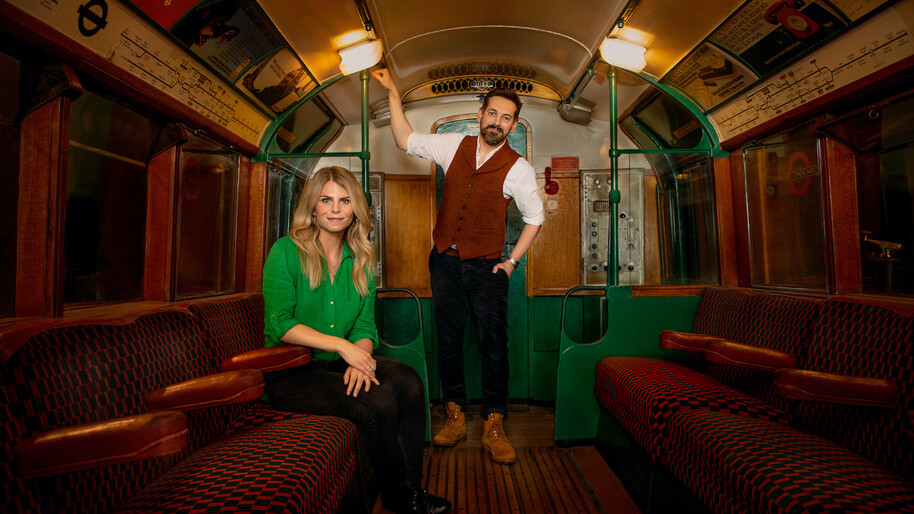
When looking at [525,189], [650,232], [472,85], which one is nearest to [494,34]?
[472,85]

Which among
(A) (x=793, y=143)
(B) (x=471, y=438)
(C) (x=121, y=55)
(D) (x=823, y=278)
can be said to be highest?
(C) (x=121, y=55)

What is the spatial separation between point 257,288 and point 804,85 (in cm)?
340

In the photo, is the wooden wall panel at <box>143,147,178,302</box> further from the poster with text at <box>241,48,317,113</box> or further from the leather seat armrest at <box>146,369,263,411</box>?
the leather seat armrest at <box>146,369,263,411</box>

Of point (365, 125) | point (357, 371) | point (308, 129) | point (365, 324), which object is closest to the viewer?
point (357, 371)

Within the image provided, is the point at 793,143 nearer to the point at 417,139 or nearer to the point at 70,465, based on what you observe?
the point at 417,139

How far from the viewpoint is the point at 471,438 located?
2781 millimetres

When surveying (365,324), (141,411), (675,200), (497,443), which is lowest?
(497,443)

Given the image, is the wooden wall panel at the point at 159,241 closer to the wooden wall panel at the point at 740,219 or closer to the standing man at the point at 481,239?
the standing man at the point at 481,239

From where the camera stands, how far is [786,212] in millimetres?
2656

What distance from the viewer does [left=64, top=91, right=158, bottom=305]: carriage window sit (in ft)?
6.17

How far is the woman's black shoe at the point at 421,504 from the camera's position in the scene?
176 centimetres

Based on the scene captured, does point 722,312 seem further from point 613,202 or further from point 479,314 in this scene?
point 479,314

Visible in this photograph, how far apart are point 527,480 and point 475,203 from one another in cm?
149

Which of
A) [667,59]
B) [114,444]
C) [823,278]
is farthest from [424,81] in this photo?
[114,444]
